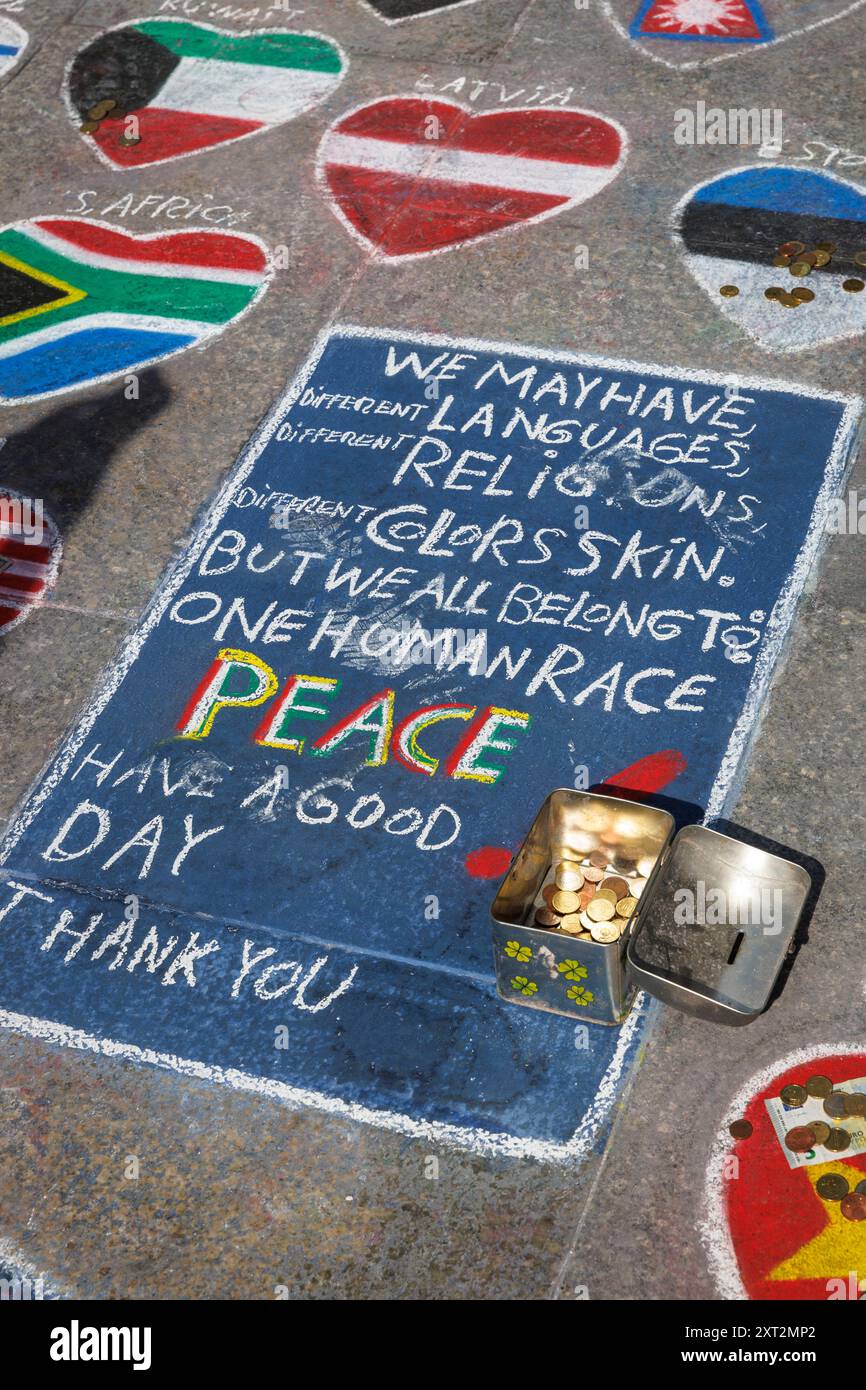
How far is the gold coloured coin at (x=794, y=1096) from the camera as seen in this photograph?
18.1 feet

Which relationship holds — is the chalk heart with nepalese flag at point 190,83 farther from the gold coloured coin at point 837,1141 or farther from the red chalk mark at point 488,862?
the gold coloured coin at point 837,1141

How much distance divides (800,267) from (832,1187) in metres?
5.72

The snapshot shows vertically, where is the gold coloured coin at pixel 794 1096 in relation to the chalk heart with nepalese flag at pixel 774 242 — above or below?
below

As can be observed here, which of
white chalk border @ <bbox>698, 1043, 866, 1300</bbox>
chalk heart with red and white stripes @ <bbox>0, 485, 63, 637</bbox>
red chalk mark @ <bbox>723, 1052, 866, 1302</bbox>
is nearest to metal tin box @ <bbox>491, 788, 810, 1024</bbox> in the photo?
white chalk border @ <bbox>698, 1043, 866, 1300</bbox>

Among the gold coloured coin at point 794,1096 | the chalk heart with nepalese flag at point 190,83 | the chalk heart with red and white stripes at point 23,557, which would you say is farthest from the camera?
the chalk heart with nepalese flag at point 190,83

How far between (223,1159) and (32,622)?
3188mm

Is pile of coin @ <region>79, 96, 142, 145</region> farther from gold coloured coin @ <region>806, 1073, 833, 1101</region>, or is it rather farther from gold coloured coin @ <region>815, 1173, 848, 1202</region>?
gold coloured coin @ <region>815, 1173, 848, 1202</region>

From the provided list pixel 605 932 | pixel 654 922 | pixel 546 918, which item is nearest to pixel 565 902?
pixel 546 918

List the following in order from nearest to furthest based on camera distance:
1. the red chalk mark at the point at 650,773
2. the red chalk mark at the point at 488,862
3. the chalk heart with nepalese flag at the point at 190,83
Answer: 1. the red chalk mark at the point at 488,862
2. the red chalk mark at the point at 650,773
3. the chalk heart with nepalese flag at the point at 190,83

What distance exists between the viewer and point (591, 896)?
5988 millimetres

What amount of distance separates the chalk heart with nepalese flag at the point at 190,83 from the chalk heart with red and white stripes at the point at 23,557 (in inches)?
137

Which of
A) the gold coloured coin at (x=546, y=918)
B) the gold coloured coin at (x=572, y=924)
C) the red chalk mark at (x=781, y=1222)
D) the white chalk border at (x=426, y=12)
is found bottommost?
the red chalk mark at (x=781, y=1222)

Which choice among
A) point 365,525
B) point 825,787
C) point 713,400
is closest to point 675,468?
point 713,400

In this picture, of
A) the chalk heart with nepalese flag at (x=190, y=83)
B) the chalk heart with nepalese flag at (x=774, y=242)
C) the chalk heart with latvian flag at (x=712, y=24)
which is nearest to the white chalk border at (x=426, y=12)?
the chalk heart with nepalese flag at (x=190, y=83)
